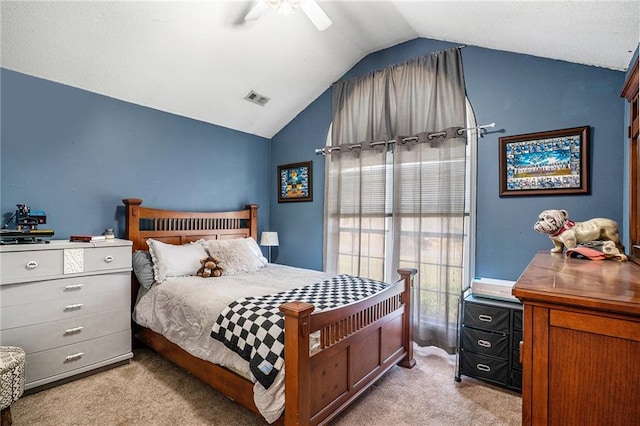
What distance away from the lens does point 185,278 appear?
113 inches

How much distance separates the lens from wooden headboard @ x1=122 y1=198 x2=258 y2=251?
3.11 metres

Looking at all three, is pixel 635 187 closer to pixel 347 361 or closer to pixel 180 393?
pixel 347 361

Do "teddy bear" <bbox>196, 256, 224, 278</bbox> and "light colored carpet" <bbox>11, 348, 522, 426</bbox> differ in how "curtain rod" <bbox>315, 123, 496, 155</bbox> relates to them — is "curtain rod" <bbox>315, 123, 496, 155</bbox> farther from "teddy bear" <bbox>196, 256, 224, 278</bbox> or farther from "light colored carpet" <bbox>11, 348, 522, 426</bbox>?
"light colored carpet" <bbox>11, 348, 522, 426</bbox>

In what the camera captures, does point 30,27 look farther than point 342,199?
No

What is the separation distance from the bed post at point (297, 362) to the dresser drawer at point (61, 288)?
1.85 meters

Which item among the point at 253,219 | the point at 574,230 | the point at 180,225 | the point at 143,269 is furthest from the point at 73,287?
the point at 574,230

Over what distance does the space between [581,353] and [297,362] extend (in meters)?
1.17

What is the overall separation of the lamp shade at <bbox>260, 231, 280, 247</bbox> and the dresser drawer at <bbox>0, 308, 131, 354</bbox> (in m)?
1.75

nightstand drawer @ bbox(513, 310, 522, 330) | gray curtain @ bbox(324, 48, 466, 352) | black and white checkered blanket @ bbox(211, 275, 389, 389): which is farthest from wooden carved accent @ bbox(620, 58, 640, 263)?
black and white checkered blanket @ bbox(211, 275, 389, 389)

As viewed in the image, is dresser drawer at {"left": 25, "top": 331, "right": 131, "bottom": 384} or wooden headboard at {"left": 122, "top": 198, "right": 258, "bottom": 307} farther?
wooden headboard at {"left": 122, "top": 198, "right": 258, "bottom": 307}

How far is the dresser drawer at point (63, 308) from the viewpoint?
2.18 metres

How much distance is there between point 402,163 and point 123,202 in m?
2.83

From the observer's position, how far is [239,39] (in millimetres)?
2924

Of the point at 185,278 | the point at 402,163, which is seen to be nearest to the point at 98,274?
the point at 185,278
